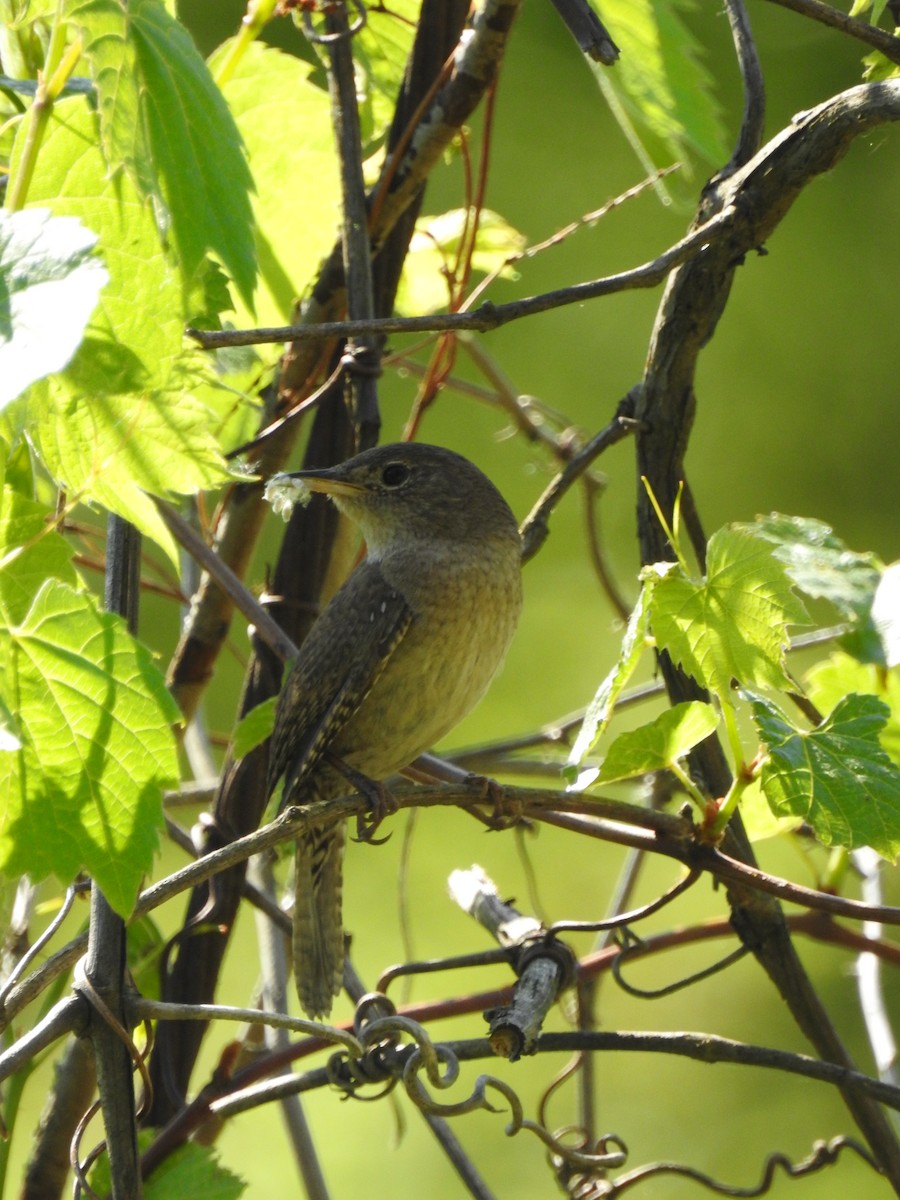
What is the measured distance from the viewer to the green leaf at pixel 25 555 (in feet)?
4.52

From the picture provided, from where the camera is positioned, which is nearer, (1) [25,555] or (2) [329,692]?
(1) [25,555]

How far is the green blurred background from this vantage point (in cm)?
464

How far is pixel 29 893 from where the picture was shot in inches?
81.4

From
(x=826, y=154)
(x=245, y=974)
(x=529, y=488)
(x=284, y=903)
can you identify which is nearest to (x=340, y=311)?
(x=826, y=154)

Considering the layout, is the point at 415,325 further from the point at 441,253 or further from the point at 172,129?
the point at 441,253

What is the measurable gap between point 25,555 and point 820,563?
0.85m

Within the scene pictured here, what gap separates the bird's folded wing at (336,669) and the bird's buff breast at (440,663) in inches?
1.7

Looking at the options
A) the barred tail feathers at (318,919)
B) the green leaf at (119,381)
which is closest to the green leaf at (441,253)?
the barred tail feathers at (318,919)

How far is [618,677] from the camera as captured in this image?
1373 millimetres

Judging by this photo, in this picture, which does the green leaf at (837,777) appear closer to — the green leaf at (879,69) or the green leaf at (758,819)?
the green leaf at (758,819)

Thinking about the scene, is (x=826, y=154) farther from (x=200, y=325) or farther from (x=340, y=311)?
(x=340, y=311)

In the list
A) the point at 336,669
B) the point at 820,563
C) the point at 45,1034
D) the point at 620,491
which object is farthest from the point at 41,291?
the point at 620,491

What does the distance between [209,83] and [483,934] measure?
12.8 feet

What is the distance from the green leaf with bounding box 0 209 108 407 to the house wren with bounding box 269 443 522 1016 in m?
1.46
